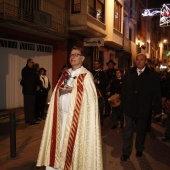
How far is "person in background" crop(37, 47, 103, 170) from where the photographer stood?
11.9 ft

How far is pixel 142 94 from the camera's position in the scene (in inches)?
210

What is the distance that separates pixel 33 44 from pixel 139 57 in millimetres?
7985

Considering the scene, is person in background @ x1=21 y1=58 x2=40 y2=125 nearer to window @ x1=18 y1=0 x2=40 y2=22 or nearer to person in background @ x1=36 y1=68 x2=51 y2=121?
person in background @ x1=36 y1=68 x2=51 y2=121

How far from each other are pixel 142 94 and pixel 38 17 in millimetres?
7813

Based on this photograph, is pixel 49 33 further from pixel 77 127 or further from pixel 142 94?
pixel 77 127

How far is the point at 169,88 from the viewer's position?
6.95 m

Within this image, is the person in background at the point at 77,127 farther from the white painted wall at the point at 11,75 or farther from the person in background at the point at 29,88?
the white painted wall at the point at 11,75

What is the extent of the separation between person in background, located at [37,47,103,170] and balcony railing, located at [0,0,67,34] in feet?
22.6

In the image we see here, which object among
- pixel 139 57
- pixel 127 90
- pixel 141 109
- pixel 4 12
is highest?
pixel 4 12

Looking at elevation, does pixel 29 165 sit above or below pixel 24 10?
below

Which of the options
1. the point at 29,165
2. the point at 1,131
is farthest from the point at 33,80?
the point at 29,165

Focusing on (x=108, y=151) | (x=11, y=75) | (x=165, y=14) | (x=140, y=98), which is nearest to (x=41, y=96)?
(x=11, y=75)

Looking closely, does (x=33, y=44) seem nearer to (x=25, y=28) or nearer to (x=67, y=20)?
(x=25, y=28)

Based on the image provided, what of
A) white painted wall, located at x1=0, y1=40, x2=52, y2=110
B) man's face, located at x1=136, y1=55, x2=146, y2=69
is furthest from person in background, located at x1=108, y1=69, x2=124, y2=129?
white painted wall, located at x1=0, y1=40, x2=52, y2=110
